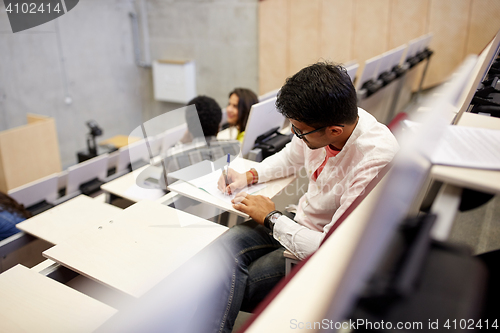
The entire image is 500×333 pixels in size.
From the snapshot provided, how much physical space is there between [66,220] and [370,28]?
15.8ft

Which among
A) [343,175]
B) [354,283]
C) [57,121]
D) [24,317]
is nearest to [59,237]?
[24,317]

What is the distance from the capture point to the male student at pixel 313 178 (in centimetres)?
124

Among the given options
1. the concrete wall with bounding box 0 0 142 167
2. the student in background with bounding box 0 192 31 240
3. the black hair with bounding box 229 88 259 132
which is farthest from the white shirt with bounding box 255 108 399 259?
the concrete wall with bounding box 0 0 142 167

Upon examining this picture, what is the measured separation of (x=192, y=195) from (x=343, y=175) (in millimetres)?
656

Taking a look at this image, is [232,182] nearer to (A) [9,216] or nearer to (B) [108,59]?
(A) [9,216]

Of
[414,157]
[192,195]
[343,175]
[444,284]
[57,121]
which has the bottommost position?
[57,121]

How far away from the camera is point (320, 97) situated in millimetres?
1218

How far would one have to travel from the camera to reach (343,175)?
1379 millimetres

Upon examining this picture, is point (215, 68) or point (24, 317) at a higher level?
point (215, 68)

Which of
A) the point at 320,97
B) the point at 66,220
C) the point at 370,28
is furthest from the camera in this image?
the point at 370,28

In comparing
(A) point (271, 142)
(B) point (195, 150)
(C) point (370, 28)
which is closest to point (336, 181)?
(B) point (195, 150)

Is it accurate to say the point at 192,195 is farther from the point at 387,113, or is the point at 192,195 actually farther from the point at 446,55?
the point at 446,55

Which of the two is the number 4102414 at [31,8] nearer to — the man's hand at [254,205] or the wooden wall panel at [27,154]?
the man's hand at [254,205]

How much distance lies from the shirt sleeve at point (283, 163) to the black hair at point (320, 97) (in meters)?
0.44
